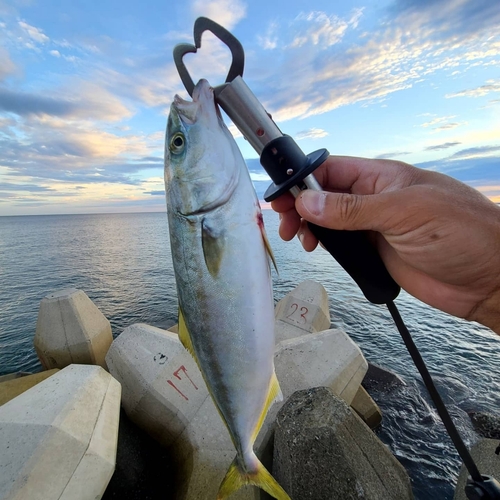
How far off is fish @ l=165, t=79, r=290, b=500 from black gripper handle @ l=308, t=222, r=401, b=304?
724 mm

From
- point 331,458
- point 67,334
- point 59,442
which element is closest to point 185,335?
point 59,442

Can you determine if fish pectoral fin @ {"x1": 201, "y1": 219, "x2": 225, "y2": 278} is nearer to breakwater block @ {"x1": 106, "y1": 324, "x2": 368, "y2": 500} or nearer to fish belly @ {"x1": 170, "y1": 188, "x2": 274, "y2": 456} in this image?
fish belly @ {"x1": 170, "y1": 188, "x2": 274, "y2": 456}

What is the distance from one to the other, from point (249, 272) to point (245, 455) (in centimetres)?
162

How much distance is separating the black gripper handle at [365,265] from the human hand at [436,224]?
13 cm

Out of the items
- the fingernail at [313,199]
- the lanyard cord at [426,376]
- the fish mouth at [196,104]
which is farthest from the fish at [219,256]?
the lanyard cord at [426,376]

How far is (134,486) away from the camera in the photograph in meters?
6.05

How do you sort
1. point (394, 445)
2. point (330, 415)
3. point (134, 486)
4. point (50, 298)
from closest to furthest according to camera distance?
1. point (330, 415)
2. point (134, 486)
3. point (394, 445)
4. point (50, 298)

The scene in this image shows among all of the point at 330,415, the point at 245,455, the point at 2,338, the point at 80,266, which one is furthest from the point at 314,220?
the point at 80,266

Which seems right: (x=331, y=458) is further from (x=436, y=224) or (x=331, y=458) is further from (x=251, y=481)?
(x=436, y=224)

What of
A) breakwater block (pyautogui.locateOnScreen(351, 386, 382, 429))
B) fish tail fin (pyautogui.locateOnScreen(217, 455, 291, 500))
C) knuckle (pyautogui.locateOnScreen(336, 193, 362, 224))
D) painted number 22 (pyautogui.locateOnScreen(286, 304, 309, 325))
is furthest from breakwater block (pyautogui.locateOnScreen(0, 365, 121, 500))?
painted number 22 (pyautogui.locateOnScreen(286, 304, 309, 325))

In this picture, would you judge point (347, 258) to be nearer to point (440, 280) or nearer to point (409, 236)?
point (409, 236)

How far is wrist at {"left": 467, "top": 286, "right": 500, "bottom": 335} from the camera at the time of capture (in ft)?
9.96

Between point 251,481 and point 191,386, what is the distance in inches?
151

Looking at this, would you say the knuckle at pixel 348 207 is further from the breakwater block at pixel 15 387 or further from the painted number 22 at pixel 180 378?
the breakwater block at pixel 15 387
